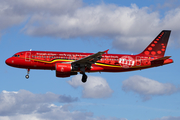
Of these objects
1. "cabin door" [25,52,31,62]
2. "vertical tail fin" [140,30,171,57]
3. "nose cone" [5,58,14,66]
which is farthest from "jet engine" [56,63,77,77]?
"vertical tail fin" [140,30,171,57]

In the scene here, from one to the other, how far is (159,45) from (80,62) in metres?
16.2

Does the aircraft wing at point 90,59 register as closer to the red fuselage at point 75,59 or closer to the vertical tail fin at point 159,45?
the red fuselage at point 75,59

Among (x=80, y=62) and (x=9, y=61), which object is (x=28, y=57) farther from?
(x=80, y=62)

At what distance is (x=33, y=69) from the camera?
53875 mm

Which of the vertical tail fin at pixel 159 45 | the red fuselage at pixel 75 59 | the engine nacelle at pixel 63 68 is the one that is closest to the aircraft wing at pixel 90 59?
the engine nacelle at pixel 63 68

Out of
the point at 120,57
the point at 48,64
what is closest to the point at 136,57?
the point at 120,57

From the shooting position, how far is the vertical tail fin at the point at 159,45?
5759cm

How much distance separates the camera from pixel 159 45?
191 ft

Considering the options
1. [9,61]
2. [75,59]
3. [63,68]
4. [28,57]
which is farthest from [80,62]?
[9,61]

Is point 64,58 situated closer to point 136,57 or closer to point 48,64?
point 48,64

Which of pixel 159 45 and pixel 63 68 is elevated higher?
Result: pixel 159 45

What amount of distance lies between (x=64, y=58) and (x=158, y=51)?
1765 centimetres

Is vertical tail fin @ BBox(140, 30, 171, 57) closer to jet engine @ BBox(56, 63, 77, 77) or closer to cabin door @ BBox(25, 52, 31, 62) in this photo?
jet engine @ BBox(56, 63, 77, 77)

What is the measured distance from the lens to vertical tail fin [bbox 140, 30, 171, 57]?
5759 centimetres
